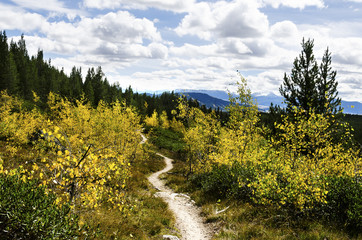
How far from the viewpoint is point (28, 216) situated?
471 centimetres

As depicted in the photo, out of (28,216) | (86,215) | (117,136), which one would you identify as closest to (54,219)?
(28,216)

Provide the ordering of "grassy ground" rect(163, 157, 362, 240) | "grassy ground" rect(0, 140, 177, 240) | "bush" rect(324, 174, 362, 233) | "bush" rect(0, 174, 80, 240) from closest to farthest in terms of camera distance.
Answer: "bush" rect(0, 174, 80, 240) → "grassy ground" rect(0, 140, 177, 240) → "bush" rect(324, 174, 362, 233) → "grassy ground" rect(163, 157, 362, 240)

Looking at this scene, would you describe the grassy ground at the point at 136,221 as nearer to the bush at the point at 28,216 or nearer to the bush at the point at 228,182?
the bush at the point at 28,216

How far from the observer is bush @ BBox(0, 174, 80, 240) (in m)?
4.66

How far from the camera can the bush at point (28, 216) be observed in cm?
466

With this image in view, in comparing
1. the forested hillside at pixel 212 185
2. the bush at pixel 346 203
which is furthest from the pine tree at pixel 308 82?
the bush at pixel 346 203

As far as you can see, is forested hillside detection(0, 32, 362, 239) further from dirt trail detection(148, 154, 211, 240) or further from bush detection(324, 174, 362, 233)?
dirt trail detection(148, 154, 211, 240)

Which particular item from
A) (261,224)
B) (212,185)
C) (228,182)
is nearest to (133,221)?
(261,224)

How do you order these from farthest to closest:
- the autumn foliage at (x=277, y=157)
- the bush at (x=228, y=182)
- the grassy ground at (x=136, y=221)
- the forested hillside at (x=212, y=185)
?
the bush at (x=228, y=182) < the autumn foliage at (x=277, y=157) < the grassy ground at (x=136, y=221) < the forested hillside at (x=212, y=185)

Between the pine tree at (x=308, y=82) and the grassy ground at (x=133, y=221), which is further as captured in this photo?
the pine tree at (x=308, y=82)

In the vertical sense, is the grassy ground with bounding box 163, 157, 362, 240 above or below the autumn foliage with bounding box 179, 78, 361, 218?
below

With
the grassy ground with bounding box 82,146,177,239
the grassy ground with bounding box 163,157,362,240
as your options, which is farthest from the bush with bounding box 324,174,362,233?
the grassy ground with bounding box 82,146,177,239

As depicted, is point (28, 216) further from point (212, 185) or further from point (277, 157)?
point (277, 157)

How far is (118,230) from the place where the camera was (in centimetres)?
837
